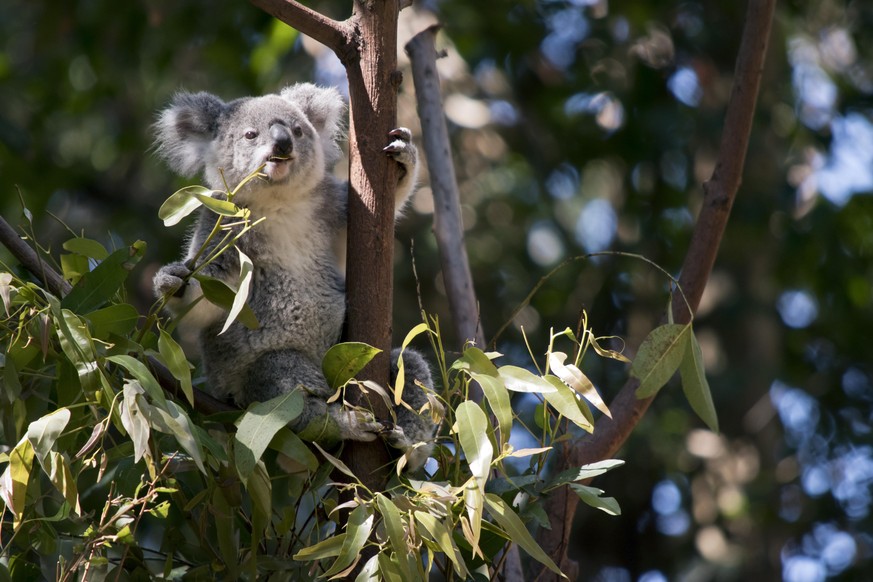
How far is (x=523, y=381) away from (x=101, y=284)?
3.03ft

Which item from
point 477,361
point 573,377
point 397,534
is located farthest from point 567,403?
point 397,534

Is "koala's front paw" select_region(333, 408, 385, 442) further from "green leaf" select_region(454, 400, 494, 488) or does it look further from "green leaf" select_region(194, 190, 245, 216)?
"green leaf" select_region(194, 190, 245, 216)

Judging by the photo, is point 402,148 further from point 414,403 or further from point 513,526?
point 513,526

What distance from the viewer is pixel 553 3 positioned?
587 cm

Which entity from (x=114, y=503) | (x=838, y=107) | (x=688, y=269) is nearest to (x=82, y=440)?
(x=114, y=503)

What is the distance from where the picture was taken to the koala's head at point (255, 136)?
3158 millimetres

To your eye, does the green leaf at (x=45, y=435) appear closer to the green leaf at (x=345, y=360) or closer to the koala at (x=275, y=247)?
the green leaf at (x=345, y=360)

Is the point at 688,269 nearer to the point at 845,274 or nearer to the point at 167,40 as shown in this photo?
the point at 845,274

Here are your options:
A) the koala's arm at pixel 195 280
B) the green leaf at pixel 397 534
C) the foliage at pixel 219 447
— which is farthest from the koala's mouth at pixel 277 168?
the green leaf at pixel 397 534

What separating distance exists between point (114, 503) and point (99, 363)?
0.26 meters

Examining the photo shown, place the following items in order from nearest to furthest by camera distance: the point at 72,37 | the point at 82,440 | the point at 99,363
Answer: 1. the point at 99,363
2. the point at 82,440
3. the point at 72,37

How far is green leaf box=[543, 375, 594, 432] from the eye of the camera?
6.70 feet

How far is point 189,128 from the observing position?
3.45 m

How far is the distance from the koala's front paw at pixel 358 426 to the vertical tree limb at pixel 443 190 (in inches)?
27.1
